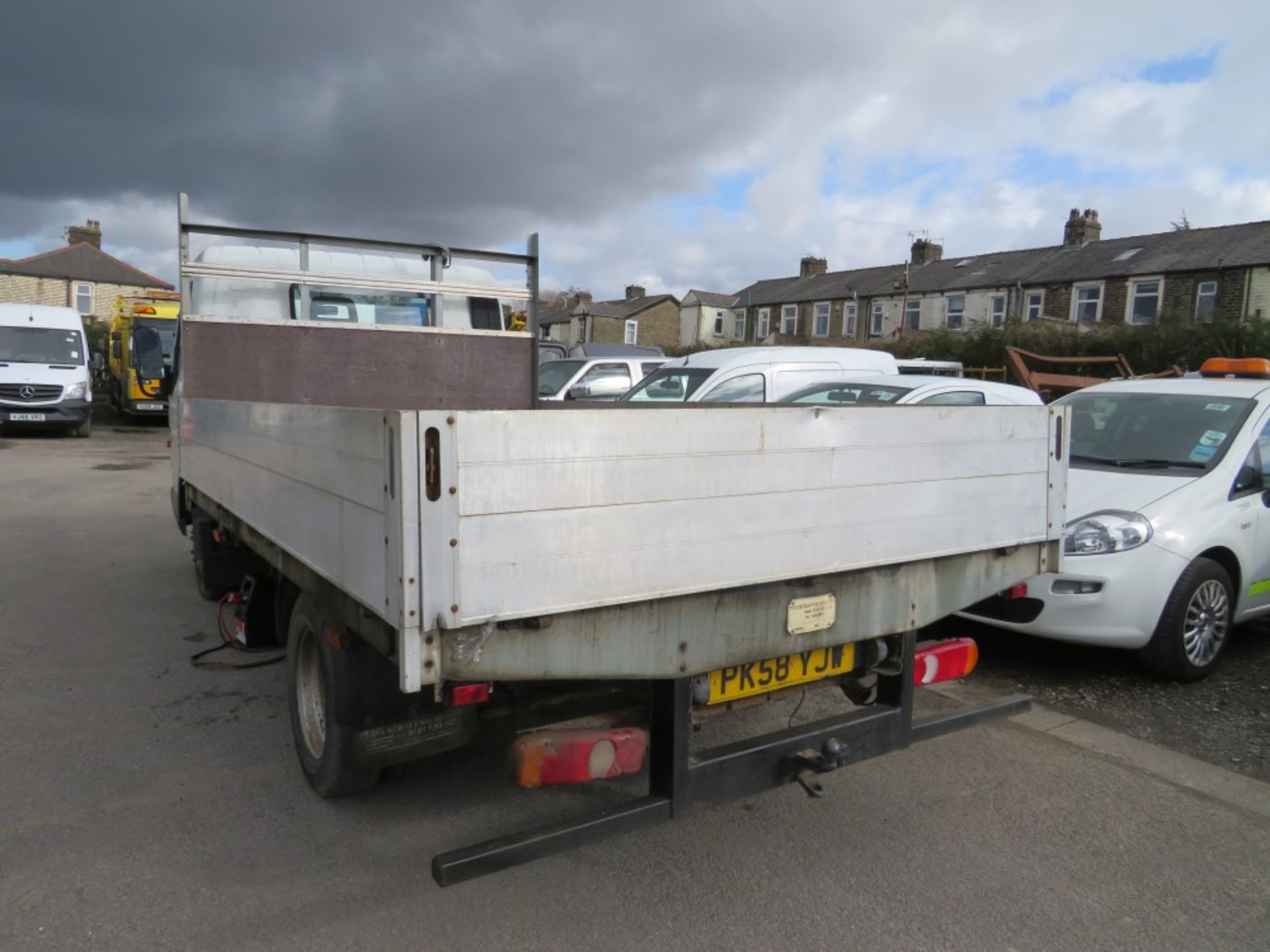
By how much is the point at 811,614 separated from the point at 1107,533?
281cm

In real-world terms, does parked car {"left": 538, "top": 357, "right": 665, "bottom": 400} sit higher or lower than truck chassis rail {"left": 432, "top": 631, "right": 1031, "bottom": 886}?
higher

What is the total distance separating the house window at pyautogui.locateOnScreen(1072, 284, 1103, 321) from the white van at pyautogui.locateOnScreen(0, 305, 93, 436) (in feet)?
107

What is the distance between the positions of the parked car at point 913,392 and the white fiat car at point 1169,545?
173 centimetres

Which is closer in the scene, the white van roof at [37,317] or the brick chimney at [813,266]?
the white van roof at [37,317]

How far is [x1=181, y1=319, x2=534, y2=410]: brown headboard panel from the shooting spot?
17.7 ft

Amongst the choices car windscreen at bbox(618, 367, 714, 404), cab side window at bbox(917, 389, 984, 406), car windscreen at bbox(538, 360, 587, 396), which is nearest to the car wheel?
cab side window at bbox(917, 389, 984, 406)

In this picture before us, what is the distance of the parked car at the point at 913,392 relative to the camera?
7.51 metres

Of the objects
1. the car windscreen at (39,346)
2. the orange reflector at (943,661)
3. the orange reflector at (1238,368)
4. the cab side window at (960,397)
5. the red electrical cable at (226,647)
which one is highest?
the car windscreen at (39,346)

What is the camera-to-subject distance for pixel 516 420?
2.27 m

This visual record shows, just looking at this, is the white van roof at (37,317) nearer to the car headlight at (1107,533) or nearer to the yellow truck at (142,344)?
the yellow truck at (142,344)

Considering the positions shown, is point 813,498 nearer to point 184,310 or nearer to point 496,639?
point 496,639

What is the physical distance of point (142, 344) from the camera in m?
21.2

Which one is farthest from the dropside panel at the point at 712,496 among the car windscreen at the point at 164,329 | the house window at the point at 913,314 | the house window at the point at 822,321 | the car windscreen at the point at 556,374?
the house window at the point at 822,321

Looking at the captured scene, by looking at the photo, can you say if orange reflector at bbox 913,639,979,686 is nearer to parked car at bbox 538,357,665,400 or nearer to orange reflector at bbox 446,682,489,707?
orange reflector at bbox 446,682,489,707
